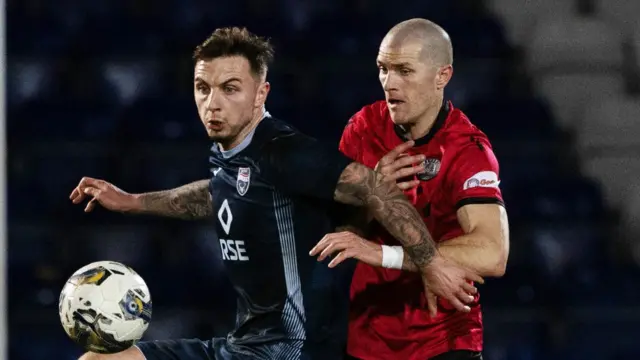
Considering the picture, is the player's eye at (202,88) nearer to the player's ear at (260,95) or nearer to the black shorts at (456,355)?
the player's ear at (260,95)

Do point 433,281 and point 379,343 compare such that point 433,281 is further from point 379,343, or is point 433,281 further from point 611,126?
point 611,126

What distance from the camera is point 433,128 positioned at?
4.33m

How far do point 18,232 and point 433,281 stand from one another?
2973 mm

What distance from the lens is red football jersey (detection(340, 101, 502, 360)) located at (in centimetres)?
422

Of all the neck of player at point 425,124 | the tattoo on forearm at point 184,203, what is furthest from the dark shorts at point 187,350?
the neck of player at point 425,124

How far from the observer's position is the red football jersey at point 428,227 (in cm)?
422

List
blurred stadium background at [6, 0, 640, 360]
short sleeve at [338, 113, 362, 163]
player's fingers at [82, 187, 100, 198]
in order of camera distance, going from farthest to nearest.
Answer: blurred stadium background at [6, 0, 640, 360]
player's fingers at [82, 187, 100, 198]
short sleeve at [338, 113, 362, 163]

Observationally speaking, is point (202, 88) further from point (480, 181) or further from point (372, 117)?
point (480, 181)

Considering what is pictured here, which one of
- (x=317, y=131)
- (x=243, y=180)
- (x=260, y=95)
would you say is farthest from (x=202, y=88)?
(x=317, y=131)

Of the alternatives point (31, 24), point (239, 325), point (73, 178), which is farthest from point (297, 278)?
point (31, 24)

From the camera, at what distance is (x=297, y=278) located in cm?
413

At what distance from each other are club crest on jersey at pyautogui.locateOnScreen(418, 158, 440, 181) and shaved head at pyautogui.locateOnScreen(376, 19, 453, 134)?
0.12 m

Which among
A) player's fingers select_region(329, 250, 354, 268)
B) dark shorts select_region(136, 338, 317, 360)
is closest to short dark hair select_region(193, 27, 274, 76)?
player's fingers select_region(329, 250, 354, 268)

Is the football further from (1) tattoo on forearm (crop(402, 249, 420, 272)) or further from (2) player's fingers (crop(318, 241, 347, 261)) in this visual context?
(1) tattoo on forearm (crop(402, 249, 420, 272))
